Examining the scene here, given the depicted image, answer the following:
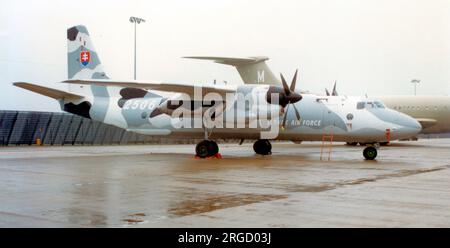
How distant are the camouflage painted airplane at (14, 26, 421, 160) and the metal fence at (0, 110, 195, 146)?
51.9ft

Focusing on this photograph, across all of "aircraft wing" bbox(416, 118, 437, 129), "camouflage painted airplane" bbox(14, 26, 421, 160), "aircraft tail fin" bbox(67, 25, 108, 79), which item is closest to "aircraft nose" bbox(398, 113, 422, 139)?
"camouflage painted airplane" bbox(14, 26, 421, 160)

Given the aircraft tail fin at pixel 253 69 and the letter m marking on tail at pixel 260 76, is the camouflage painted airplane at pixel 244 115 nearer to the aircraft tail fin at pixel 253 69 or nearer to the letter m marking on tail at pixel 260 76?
the aircraft tail fin at pixel 253 69

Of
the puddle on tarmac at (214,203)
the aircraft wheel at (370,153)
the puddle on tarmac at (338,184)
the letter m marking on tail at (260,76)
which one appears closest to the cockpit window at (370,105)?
Answer: the aircraft wheel at (370,153)

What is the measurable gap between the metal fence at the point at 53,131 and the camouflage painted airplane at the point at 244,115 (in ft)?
51.9

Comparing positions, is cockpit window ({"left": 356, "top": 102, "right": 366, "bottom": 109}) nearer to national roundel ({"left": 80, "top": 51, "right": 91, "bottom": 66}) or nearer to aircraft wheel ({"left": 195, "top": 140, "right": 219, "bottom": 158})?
aircraft wheel ({"left": 195, "top": 140, "right": 219, "bottom": 158})

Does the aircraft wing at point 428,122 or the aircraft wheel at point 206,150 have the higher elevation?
the aircraft wing at point 428,122

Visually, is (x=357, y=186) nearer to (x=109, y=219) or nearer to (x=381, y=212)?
(x=381, y=212)

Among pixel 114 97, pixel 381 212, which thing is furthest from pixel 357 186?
pixel 114 97

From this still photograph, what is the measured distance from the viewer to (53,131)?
46000 mm

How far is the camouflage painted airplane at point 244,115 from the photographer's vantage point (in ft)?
72.2

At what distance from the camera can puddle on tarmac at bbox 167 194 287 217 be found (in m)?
8.14

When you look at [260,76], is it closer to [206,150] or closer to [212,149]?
[212,149]

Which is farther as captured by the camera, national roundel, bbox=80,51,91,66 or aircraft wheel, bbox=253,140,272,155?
national roundel, bbox=80,51,91,66

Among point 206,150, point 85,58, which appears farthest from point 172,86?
point 85,58
